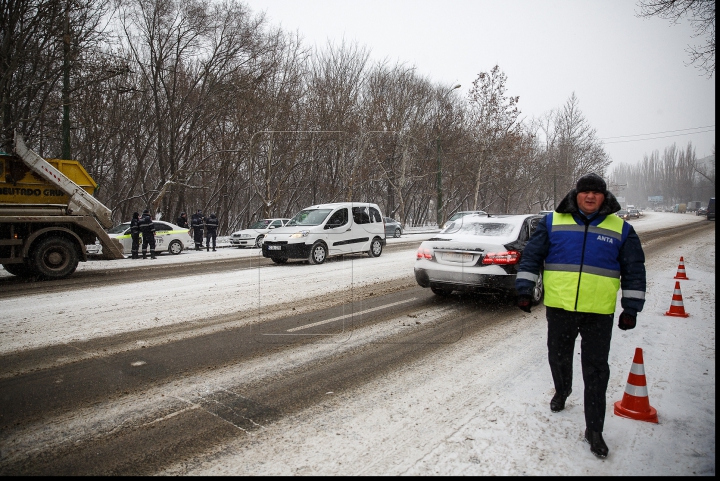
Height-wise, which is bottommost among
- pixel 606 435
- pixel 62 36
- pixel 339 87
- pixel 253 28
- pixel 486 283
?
pixel 606 435

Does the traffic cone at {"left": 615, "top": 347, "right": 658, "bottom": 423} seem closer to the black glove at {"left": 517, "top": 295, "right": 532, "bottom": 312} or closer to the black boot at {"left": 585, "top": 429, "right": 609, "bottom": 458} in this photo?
the black boot at {"left": 585, "top": 429, "right": 609, "bottom": 458}

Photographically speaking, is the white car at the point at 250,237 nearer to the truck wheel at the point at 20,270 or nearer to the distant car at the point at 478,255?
the truck wheel at the point at 20,270

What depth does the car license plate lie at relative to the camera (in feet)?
23.5

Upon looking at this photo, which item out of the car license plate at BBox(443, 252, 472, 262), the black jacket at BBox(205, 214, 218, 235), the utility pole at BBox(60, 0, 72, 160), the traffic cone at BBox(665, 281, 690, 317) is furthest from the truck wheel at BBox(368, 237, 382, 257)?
the utility pole at BBox(60, 0, 72, 160)

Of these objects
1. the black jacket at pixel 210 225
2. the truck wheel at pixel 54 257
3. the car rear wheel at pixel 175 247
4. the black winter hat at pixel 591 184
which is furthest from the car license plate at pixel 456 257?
the car rear wheel at pixel 175 247

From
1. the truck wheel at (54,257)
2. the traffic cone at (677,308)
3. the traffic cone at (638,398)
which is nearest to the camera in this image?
the traffic cone at (638,398)

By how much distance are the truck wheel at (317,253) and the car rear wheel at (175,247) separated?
8157mm

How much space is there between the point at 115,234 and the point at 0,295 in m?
8.86

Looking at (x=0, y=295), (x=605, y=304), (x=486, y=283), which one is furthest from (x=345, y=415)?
(x=0, y=295)

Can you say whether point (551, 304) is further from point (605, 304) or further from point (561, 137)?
point (561, 137)

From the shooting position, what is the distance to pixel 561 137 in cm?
4825

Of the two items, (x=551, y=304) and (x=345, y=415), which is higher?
(x=551, y=304)

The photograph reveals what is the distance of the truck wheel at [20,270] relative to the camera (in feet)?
37.5

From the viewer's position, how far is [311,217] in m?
13.5
